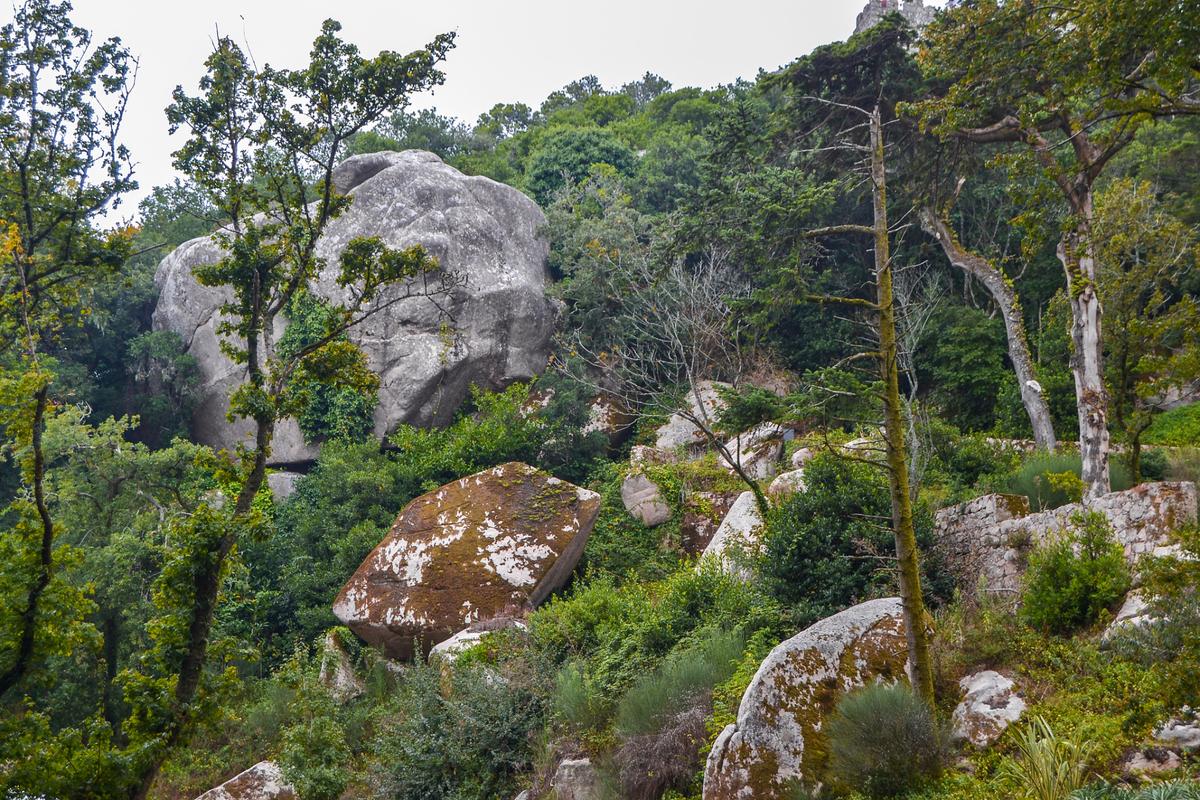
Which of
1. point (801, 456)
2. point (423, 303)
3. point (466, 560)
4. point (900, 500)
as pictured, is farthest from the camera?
point (423, 303)

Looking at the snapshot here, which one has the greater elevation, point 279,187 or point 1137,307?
point 279,187

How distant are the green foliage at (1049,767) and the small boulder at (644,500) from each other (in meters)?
10.5

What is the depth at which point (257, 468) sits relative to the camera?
10562 mm

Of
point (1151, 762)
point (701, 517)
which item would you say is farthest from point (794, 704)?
point (701, 517)

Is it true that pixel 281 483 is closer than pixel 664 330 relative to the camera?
No

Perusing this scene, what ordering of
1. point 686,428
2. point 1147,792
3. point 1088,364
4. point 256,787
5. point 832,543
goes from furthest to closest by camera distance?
point 686,428 < point 1088,364 < point 256,787 < point 832,543 < point 1147,792

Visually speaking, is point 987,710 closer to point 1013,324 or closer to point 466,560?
point 466,560

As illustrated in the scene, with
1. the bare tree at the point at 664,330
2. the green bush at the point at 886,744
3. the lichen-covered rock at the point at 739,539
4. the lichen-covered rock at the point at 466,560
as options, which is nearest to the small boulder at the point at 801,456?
the lichen-covered rock at the point at 739,539

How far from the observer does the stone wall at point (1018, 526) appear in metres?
9.23

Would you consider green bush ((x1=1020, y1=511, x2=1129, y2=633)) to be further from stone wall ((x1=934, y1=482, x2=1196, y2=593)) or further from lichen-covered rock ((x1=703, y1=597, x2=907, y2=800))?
lichen-covered rock ((x1=703, y1=597, x2=907, y2=800))

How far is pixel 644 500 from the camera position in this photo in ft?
57.3

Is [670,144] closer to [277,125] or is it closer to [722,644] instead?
[277,125]

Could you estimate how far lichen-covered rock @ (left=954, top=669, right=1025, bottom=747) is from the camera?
752 cm

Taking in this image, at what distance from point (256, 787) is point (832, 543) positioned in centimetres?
897
